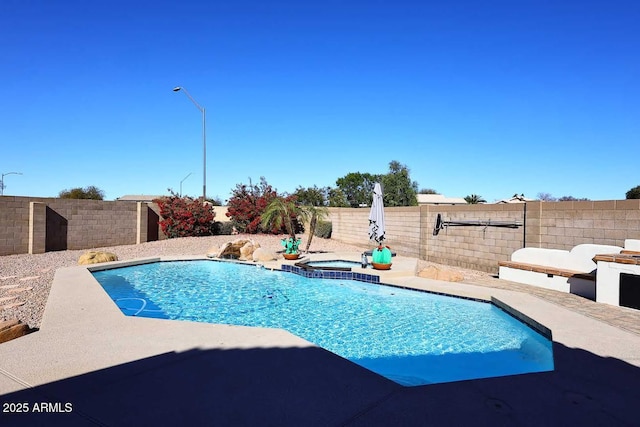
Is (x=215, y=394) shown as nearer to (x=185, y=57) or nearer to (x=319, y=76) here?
(x=185, y=57)

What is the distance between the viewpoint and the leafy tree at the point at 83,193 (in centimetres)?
4766

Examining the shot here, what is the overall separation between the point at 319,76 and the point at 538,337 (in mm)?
17214

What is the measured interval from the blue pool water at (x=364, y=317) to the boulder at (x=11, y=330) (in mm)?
2666

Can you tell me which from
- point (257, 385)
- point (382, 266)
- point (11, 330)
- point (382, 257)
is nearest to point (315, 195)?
point (382, 257)

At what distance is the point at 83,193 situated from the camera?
49.3 metres

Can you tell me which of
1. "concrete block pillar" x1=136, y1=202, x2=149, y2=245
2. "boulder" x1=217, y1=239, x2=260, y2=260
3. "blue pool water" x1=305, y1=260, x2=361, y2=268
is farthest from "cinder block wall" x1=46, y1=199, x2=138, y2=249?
"blue pool water" x1=305, y1=260, x2=361, y2=268

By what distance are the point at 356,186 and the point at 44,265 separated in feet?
161

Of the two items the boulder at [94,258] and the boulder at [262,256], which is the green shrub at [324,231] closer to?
the boulder at [262,256]

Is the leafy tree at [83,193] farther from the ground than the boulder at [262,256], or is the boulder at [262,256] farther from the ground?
the leafy tree at [83,193]

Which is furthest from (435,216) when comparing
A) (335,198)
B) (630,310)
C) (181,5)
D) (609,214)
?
(335,198)

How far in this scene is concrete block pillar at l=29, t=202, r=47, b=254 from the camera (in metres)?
14.3

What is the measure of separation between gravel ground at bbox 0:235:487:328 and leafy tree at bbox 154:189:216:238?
801mm

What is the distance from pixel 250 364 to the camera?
12.6ft

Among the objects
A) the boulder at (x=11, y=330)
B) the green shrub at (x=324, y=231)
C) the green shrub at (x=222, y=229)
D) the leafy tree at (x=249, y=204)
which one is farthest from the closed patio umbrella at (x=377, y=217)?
the green shrub at (x=222, y=229)
